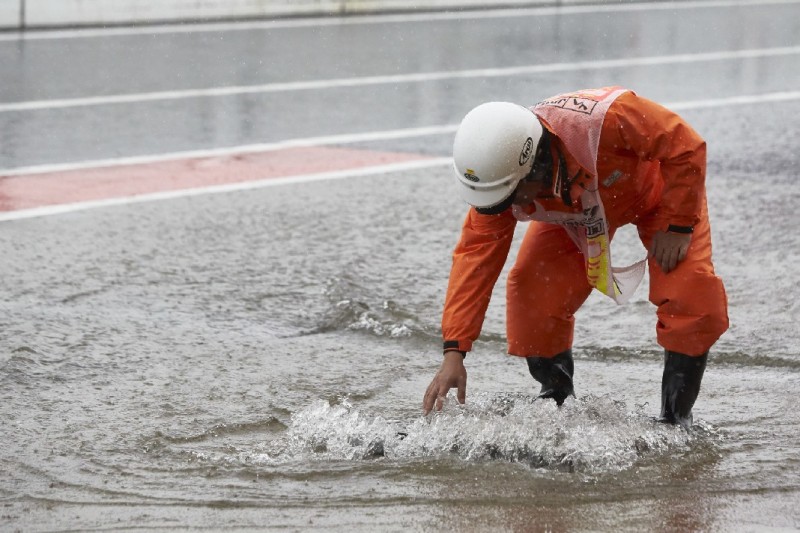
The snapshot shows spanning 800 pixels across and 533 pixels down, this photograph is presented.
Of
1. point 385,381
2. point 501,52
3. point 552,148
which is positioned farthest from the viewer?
point 501,52

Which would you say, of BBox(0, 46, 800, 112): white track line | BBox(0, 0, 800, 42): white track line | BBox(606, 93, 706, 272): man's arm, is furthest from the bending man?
BBox(0, 0, 800, 42): white track line

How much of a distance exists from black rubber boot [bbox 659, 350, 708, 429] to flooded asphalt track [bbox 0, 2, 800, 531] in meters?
0.08

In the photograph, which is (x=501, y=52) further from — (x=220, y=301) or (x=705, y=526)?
(x=705, y=526)

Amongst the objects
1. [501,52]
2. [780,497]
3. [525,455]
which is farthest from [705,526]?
[501,52]

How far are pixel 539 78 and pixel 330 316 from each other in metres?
7.03

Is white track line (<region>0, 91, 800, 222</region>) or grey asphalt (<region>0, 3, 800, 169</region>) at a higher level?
grey asphalt (<region>0, 3, 800, 169</region>)

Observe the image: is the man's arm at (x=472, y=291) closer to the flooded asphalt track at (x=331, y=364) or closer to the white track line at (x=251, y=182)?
the flooded asphalt track at (x=331, y=364)

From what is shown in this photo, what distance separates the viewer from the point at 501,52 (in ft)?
46.8

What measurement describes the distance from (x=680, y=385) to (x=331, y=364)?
1594mm

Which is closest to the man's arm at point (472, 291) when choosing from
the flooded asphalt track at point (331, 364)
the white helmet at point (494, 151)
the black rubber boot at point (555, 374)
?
the white helmet at point (494, 151)

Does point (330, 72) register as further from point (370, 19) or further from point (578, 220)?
point (578, 220)

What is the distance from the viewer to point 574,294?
4.59 meters

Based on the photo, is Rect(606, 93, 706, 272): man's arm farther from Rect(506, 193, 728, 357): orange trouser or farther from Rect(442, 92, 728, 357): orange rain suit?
Rect(506, 193, 728, 357): orange trouser

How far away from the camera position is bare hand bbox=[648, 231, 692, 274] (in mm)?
4293
